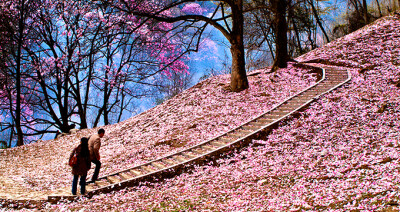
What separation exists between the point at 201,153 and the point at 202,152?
8 cm

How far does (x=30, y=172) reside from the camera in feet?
45.5

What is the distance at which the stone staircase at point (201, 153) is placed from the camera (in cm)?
934

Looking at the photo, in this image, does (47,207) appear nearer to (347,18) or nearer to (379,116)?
(379,116)

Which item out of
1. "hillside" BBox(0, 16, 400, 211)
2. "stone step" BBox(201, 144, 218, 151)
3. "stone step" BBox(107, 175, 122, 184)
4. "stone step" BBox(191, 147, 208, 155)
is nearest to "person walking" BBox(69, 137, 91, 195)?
"hillside" BBox(0, 16, 400, 211)

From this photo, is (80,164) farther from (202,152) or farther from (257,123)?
(257,123)

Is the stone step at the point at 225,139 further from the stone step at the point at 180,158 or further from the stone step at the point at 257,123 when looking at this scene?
the stone step at the point at 180,158

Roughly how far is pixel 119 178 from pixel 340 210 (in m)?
7.51

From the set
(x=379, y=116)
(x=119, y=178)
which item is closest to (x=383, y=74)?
(x=379, y=116)

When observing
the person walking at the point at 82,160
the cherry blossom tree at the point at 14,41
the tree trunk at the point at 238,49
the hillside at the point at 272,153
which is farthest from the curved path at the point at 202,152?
the cherry blossom tree at the point at 14,41

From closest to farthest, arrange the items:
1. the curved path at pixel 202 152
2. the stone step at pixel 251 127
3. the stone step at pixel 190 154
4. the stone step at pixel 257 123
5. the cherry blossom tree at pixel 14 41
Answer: the curved path at pixel 202 152, the stone step at pixel 190 154, the stone step at pixel 251 127, the stone step at pixel 257 123, the cherry blossom tree at pixel 14 41

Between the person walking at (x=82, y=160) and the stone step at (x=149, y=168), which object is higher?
the person walking at (x=82, y=160)

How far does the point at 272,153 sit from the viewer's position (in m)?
9.59

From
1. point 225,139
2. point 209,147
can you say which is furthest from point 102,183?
point 225,139

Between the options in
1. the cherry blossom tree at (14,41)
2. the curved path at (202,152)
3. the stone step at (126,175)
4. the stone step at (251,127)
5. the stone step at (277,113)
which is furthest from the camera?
the cherry blossom tree at (14,41)
